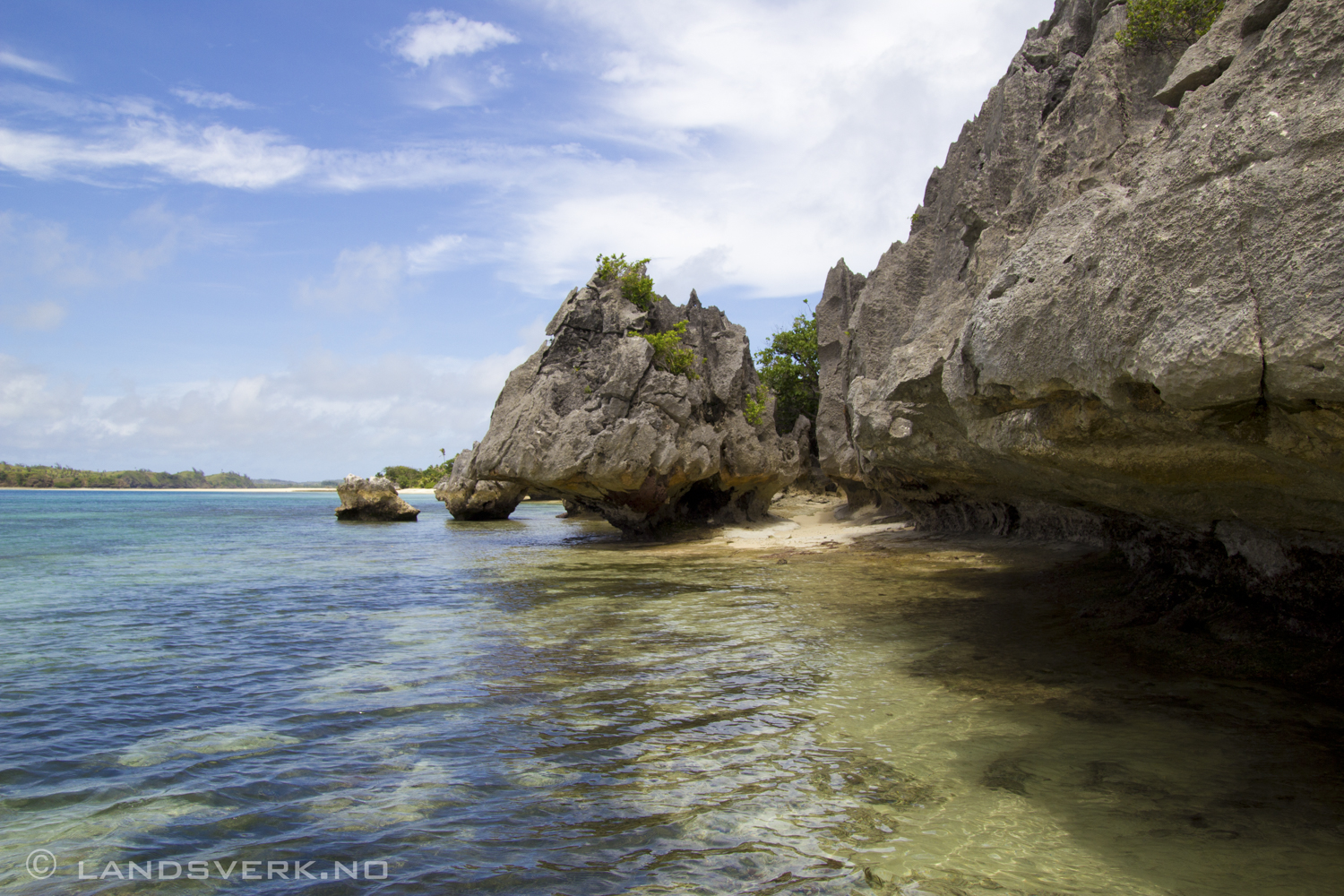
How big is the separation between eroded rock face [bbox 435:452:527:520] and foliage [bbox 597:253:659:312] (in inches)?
767

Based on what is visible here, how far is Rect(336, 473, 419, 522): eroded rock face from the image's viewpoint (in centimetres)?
4681

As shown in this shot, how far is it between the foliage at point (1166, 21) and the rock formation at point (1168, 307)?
0.88ft

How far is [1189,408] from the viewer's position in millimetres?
5391

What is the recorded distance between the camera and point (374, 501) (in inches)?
1850

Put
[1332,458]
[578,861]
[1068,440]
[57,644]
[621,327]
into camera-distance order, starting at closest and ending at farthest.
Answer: [578,861]
[1332,458]
[1068,440]
[57,644]
[621,327]

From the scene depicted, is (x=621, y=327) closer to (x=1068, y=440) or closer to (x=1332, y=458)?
(x=1068, y=440)

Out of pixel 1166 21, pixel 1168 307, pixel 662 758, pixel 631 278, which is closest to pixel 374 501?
pixel 631 278

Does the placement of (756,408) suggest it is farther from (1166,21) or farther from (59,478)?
(59,478)

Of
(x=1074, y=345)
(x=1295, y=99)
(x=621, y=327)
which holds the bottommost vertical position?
(x=1074, y=345)

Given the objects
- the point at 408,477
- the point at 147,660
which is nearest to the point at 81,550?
the point at 147,660

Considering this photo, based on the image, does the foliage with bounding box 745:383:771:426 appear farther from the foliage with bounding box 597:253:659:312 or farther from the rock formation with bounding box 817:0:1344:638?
the rock formation with bounding box 817:0:1344:638

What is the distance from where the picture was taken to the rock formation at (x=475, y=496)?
151 feet

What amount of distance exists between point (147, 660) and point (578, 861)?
9126mm

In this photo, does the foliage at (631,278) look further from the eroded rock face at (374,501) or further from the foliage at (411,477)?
the foliage at (411,477)
